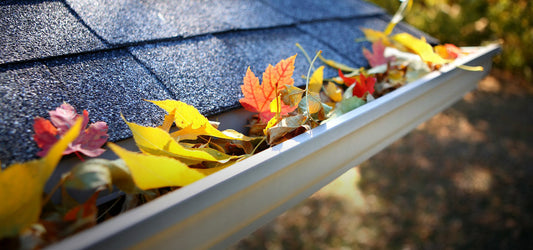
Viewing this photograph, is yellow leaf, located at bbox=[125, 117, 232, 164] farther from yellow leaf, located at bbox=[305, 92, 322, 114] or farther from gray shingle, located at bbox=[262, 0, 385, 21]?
gray shingle, located at bbox=[262, 0, 385, 21]

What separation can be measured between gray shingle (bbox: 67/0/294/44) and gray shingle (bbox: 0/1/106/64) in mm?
40

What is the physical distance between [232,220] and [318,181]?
0.27 m

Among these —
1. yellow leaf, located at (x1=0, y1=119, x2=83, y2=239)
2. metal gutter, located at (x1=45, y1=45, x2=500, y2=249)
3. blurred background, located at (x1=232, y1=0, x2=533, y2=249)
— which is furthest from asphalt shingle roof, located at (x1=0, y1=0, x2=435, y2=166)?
blurred background, located at (x1=232, y1=0, x2=533, y2=249)

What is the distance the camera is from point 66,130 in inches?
22.0

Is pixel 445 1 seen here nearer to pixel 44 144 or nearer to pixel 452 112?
Answer: pixel 452 112

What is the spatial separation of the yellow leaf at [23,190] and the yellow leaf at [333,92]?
659 millimetres

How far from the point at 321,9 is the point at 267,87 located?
2.79ft

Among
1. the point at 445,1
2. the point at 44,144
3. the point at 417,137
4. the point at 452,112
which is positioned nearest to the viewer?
the point at 44,144

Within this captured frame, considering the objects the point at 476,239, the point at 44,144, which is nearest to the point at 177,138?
the point at 44,144

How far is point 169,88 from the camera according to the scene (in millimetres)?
755

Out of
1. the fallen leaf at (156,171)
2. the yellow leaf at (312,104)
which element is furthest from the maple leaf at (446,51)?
the fallen leaf at (156,171)

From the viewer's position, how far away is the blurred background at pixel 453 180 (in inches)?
113

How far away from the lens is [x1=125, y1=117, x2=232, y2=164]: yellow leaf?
0.58 metres

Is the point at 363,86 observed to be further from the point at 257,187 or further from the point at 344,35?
the point at 257,187
